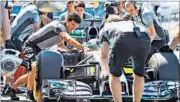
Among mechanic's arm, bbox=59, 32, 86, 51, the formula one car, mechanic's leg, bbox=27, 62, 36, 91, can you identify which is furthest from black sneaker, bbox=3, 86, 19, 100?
mechanic's arm, bbox=59, 32, 86, 51

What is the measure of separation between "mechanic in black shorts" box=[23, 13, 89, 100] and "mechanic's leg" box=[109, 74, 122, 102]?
0.77 meters

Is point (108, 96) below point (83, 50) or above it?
below

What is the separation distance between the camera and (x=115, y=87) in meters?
4.33

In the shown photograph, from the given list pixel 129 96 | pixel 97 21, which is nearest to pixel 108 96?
pixel 129 96

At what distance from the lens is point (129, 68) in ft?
16.5

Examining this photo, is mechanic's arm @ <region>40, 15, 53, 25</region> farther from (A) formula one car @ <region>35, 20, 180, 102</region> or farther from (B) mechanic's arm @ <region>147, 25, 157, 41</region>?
(B) mechanic's arm @ <region>147, 25, 157, 41</region>

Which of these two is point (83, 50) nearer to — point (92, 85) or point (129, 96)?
point (92, 85)

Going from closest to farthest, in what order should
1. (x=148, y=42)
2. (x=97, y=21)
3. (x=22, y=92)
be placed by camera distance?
(x=148, y=42), (x=22, y=92), (x=97, y=21)

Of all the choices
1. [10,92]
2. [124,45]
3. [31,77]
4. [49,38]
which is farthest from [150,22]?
[10,92]

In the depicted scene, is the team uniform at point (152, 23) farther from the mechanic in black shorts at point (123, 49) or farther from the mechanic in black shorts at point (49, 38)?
the mechanic in black shorts at point (123, 49)

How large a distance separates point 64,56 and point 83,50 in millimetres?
250

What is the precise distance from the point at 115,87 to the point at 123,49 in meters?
0.35

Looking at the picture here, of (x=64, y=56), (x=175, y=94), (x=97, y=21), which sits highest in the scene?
(x=97, y=21)

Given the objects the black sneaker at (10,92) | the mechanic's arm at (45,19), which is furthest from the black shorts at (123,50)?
the mechanic's arm at (45,19)
